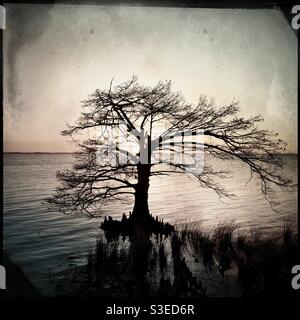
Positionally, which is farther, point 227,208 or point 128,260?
point 227,208

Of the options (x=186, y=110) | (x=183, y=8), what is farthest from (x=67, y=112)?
(x=183, y=8)

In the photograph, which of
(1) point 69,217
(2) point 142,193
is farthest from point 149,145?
(1) point 69,217

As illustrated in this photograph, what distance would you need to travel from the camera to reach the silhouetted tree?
10.0 ft

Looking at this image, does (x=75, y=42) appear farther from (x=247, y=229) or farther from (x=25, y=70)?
(x=247, y=229)

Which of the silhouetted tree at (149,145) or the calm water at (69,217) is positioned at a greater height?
the silhouetted tree at (149,145)

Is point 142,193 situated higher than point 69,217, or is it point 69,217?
point 142,193

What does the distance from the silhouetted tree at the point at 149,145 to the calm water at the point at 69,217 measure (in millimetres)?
94

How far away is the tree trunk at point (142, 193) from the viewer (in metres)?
3.10

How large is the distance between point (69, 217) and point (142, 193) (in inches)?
28.9

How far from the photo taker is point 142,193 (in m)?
3.14

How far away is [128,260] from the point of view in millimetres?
2947

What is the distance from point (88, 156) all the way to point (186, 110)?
1.03 meters

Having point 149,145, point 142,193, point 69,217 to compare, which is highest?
point 149,145

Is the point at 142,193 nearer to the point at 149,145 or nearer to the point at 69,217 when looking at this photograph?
the point at 149,145
